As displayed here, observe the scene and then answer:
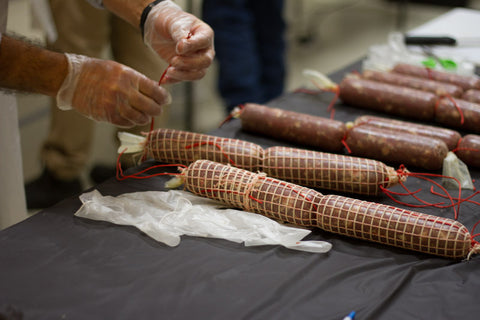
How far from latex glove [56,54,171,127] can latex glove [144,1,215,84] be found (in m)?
0.13

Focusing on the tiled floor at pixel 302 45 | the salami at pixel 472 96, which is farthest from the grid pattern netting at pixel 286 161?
the tiled floor at pixel 302 45

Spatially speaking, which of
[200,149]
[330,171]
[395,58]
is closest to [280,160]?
[330,171]

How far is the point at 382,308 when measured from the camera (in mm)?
1162

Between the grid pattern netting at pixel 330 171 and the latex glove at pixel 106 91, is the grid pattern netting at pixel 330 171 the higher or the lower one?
the lower one

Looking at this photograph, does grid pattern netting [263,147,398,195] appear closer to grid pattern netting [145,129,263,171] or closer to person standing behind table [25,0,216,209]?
grid pattern netting [145,129,263,171]

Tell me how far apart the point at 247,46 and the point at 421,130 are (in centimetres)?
148

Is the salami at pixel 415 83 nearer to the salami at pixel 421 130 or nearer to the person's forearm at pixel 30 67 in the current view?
the salami at pixel 421 130

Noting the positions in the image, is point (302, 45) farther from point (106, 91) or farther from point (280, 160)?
point (106, 91)

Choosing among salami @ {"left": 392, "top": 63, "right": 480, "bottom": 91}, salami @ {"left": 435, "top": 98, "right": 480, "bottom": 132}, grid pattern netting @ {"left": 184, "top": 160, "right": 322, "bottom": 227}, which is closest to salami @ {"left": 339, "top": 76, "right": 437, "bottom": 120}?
salami @ {"left": 435, "top": 98, "right": 480, "bottom": 132}

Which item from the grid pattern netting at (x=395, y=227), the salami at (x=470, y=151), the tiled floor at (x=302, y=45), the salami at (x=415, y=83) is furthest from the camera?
the tiled floor at (x=302, y=45)

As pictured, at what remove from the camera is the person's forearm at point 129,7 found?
1.92 m

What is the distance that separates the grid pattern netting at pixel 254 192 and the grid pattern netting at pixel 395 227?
0.16ft

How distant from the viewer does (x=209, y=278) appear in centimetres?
124

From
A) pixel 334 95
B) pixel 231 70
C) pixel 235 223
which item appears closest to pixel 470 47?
pixel 334 95
